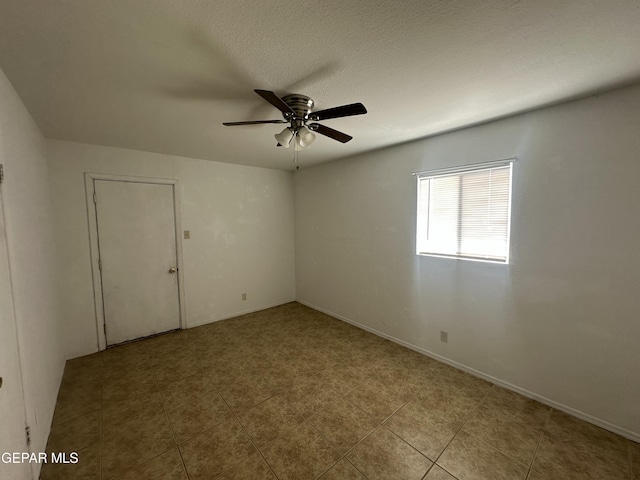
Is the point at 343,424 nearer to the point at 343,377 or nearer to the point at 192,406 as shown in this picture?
the point at 343,377

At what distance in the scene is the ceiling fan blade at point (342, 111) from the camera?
56.2 inches

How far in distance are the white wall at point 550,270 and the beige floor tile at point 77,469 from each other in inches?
113

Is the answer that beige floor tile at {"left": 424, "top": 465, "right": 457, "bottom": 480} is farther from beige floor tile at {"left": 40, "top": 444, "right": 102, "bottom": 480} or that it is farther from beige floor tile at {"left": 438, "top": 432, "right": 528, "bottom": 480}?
beige floor tile at {"left": 40, "top": 444, "right": 102, "bottom": 480}

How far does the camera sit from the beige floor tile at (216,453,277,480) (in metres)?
1.48

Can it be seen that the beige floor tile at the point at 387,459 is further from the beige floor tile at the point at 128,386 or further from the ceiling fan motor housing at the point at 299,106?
the ceiling fan motor housing at the point at 299,106

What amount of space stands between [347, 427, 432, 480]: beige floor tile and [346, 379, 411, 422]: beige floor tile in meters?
0.20

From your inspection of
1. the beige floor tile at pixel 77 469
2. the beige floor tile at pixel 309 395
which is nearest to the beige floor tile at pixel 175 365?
A: the beige floor tile at pixel 77 469

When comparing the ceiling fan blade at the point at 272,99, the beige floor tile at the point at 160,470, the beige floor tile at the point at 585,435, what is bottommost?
the beige floor tile at the point at 585,435

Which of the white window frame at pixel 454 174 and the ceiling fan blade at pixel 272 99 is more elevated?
the ceiling fan blade at pixel 272 99

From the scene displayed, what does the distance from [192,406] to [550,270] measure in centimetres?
315

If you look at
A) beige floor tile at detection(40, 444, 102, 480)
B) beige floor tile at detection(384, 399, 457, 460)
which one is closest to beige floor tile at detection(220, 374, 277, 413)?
beige floor tile at detection(40, 444, 102, 480)

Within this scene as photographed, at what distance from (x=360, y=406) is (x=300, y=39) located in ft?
8.41

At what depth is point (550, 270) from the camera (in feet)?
6.53

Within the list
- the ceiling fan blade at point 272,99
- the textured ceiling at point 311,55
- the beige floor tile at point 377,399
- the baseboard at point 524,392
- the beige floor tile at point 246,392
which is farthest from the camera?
the beige floor tile at point 246,392
